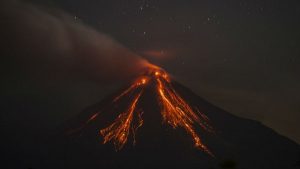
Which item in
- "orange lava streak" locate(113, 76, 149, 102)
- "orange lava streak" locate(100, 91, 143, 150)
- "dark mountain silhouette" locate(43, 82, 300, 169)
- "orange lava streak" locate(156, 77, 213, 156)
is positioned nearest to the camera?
"dark mountain silhouette" locate(43, 82, 300, 169)

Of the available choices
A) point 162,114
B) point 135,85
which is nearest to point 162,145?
point 162,114

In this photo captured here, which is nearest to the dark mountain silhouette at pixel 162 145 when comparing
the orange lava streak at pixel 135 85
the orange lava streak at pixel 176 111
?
the orange lava streak at pixel 176 111

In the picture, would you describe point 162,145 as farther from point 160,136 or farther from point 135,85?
point 135,85

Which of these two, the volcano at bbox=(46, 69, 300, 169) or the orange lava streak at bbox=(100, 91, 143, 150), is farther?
the orange lava streak at bbox=(100, 91, 143, 150)

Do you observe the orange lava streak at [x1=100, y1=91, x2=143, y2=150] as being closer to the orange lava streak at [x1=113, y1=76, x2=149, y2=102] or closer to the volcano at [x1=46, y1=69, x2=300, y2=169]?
the volcano at [x1=46, y1=69, x2=300, y2=169]

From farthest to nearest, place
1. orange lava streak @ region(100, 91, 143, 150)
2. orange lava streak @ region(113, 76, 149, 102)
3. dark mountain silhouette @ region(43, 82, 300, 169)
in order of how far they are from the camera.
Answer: orange lava streak @ region(113, 76, 149, 102) < orange lava streak @ region(100, 91, 143, 150) < dark mountain silhouette @ region(43, 82, 300, 169)

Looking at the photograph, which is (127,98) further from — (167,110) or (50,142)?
(50,142)

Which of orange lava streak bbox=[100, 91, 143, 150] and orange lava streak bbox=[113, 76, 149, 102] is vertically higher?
orange lava streak bbox=[113, 76, 149, 102]

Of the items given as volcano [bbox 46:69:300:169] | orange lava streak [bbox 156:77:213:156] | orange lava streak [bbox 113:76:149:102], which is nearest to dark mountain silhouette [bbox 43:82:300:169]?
volcano [bbox 46:69:300:169]
